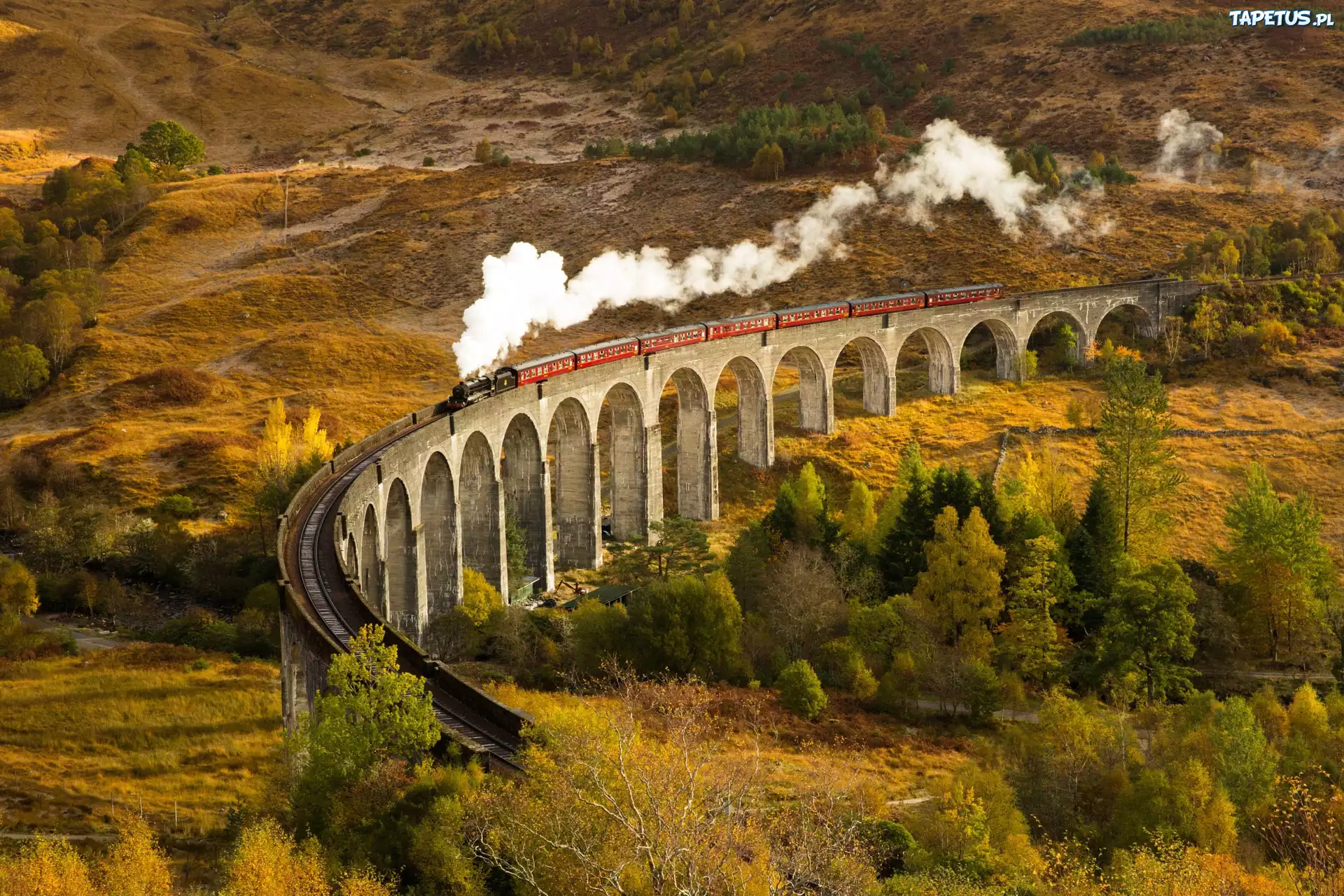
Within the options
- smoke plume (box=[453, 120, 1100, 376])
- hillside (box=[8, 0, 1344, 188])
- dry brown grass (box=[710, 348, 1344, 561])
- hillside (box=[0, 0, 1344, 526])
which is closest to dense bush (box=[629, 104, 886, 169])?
hillside (box=[0, 0, 1344, 526])

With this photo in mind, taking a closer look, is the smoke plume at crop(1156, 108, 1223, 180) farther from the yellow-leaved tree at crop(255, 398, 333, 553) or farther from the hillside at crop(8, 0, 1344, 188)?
the yellow-leaved tree at crop(255, 398, 333, 553)

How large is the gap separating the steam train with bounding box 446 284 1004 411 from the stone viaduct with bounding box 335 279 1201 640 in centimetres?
48

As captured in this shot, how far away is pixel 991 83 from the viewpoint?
151250mm

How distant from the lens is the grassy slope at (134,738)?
4138cm

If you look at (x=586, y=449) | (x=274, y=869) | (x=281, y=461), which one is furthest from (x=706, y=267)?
(x=274, y=869)

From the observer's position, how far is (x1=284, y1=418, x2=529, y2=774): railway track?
33.4m

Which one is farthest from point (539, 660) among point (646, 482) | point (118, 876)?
Result: point (118, 876)

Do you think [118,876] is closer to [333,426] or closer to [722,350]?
[722,350]

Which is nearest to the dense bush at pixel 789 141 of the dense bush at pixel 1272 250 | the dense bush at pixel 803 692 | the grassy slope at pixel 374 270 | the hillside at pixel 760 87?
the grassy slope at pixel 374 270

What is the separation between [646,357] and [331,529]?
24675 mm

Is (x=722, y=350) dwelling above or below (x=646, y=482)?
above

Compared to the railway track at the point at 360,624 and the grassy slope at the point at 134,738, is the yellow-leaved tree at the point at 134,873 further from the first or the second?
the grassy slope at the point at 134,738

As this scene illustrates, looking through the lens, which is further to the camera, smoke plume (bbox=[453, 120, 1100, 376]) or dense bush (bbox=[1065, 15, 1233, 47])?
dense bush (bbox=[1065, 15, 1233, 47])

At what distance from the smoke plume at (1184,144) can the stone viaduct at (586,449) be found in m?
37.5
